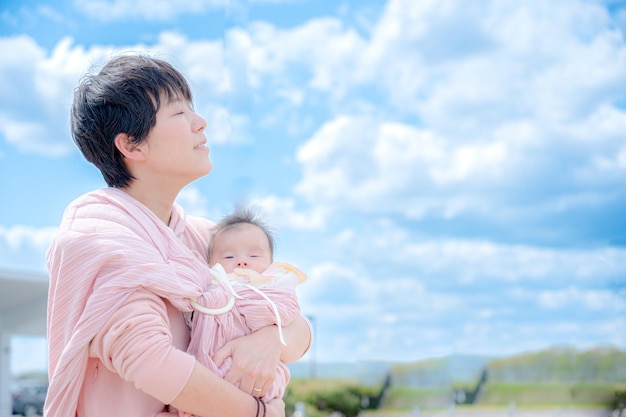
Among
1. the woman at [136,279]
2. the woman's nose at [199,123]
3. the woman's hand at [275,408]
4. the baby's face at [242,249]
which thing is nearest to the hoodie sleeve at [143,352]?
the woman at [136,279]

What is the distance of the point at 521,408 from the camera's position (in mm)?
20594

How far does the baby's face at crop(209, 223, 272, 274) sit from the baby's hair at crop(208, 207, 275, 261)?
2 cm

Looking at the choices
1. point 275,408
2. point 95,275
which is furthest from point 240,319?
point 95,275

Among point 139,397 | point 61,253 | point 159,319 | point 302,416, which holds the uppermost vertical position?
point 302,416

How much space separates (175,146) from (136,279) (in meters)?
0.39

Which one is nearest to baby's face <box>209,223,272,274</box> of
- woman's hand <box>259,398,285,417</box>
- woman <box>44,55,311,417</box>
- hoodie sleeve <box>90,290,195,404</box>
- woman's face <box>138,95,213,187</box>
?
woman <box>44,55,311,417</box>

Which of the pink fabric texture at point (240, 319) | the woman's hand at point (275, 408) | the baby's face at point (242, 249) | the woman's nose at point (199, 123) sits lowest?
the woman's hand at point (275, 408)

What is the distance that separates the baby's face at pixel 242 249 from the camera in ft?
7.29

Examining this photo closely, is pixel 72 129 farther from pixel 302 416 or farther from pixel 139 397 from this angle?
pixel 302 416

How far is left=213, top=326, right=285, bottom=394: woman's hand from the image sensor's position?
1718 mm

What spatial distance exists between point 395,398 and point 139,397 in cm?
2102

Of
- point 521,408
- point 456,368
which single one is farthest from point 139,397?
point 521,408

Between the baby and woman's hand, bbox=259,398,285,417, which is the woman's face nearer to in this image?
the baby

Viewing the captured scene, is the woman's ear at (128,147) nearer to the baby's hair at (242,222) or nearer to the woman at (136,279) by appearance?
the woman at (136,279)
